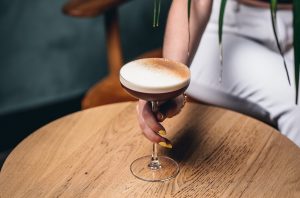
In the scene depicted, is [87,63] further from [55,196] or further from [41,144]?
[55,196]

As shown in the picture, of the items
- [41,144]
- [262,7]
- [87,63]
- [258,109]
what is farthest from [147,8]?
[41,144]

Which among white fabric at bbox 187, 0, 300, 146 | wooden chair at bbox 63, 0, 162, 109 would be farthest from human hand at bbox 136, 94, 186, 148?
wooden chair at bbox 63, 0, 162, 109

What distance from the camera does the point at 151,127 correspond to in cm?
117

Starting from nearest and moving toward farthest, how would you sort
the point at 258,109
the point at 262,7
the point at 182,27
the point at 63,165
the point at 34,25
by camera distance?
the point at 63,165 < the point at 182,27 < the point at 258,109 < the point at 262,7 < the point at 34,25

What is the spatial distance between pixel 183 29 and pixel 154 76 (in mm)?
445

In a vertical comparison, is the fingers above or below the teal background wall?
above

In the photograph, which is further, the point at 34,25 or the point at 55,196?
the point at 34,25

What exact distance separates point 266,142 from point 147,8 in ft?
6.73

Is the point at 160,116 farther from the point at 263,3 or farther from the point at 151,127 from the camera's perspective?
the point at 263,3

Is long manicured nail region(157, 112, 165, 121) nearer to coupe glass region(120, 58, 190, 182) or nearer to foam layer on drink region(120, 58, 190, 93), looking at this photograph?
coupe glass region(120, 58, 190, 182)

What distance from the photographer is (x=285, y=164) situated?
1.16m

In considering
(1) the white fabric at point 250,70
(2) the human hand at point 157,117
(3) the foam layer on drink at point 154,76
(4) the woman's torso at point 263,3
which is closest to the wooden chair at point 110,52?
(1) the white fabric at point 250,70

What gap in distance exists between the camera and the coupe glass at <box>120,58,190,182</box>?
41.4 inches

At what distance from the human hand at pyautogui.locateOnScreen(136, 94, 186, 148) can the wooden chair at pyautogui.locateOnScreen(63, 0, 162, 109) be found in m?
0.52
